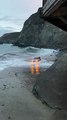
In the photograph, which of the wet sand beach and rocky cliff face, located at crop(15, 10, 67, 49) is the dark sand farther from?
rocky cliff face, located at crop(15, 10, 67, 49)

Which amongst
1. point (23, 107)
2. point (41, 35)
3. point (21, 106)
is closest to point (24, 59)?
point (21, 106)

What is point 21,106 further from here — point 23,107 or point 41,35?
point 41,35

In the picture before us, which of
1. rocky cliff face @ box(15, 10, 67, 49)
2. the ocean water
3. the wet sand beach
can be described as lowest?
rocky cliff face @ box(15, 10, 67, 49)

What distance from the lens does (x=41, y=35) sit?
130250 mm

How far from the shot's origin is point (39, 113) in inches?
433

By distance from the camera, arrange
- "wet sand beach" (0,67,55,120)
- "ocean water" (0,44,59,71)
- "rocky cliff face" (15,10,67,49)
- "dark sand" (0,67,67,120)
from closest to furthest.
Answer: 1. "dark sand" (0,67,67,120)
2. "wet sand beach" (0,67,55,120)
3. "ocean water" (0,44,59,71)
4. "rocky cliff face" (15,10,67,49)

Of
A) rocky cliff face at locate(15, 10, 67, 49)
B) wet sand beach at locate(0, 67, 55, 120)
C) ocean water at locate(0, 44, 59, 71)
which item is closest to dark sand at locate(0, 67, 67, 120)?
wet sand beach at locate(0, 67, 55, 120)

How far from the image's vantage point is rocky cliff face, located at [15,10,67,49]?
4774 inches

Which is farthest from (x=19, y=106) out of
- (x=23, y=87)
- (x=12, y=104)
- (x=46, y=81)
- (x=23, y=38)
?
(x=23, y=38)

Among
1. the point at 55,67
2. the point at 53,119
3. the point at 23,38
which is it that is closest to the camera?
the point at 53,119

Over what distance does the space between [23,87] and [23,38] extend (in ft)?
408

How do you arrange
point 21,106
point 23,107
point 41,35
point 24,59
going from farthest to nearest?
point 41,35 < point 24,59 < point 21,106 < point 23,107

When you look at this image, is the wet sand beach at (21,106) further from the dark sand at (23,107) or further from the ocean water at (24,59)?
the ocean water at (24,59)

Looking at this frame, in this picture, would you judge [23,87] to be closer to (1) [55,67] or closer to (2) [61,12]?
(1) [55,67]
